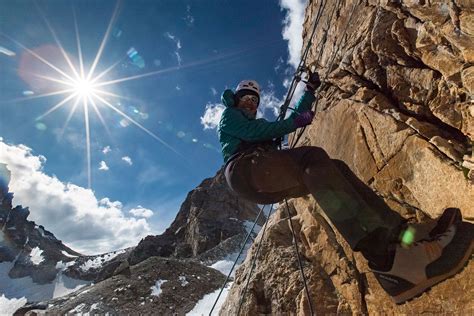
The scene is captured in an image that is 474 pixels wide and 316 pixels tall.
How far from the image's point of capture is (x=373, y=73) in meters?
5.56

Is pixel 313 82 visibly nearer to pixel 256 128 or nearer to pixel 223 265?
pixel 256 128

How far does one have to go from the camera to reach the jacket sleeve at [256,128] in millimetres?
4527

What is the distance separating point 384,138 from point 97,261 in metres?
119

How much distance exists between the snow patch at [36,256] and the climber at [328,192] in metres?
149

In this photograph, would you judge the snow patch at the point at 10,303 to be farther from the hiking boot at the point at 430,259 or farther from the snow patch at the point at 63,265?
the hiking boot at the point at 430,259

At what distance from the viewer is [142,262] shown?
36781 mm

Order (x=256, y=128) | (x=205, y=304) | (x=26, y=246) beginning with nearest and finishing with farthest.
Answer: (x=256, y=128)
(x=205, y=304)
(x=26, y=246)

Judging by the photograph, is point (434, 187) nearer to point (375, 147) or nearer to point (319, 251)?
point (375, 147)

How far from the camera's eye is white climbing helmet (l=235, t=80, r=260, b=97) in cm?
542

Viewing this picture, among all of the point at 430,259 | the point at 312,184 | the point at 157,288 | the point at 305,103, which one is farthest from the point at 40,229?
the point at 430,259

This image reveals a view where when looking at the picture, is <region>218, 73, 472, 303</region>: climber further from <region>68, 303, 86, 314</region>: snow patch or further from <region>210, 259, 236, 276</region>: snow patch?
<region>210, 259, 236, 276</region>: snow patch

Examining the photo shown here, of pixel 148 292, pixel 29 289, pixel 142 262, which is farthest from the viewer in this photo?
pixel 29 289

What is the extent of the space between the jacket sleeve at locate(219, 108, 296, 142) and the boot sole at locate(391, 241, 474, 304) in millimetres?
2383

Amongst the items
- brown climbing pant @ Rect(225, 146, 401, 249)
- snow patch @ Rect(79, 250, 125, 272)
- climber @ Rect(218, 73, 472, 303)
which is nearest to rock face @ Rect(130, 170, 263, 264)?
snow patch @ Rect(79, 250, 125, 272)
